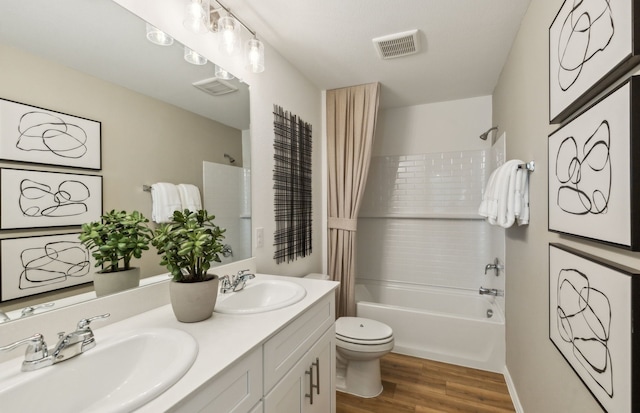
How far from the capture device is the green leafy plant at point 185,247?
1.06 meters

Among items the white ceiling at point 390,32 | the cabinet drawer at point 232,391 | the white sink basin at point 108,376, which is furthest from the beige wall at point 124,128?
the white ceiling at point 390,32

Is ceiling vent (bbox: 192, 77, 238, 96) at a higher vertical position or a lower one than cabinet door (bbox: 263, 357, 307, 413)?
higher

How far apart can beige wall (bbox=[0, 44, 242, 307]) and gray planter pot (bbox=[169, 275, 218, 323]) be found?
251 millimetres

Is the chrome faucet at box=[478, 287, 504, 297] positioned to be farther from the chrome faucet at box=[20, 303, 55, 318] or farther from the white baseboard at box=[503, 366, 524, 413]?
the chrome faucet at box=[20, 303, 55, 318]

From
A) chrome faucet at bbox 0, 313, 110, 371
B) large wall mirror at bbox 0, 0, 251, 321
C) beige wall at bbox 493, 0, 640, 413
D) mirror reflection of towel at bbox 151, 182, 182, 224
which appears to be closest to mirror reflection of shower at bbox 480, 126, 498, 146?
beige wall at bbox 493, 0, 640, 413

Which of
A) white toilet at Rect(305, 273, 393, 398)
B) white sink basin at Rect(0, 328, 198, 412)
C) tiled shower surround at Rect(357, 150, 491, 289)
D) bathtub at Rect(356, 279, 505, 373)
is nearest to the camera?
white sink basin at Rect(0, 328, 198, 412)

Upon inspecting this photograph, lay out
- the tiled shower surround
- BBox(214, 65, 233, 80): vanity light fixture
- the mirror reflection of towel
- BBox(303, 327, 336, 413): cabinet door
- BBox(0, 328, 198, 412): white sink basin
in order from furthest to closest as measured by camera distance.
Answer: the tiled shower surround → BBox(214, 65, 233, 80): vanity light fixture → BBox(303, 327, 336, 413): cabinet door → the mirror reflection of towel → BBox(0, 328, 198, 412): white sink basin

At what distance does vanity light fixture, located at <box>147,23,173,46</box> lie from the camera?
1239 mm

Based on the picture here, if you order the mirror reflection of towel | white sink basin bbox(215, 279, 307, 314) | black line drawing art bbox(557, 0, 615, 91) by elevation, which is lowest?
white sink basin bbox(215, 279, 307, 314)

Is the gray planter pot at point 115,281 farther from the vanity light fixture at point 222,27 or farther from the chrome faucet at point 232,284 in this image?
the vanity light fixture at point 222,27

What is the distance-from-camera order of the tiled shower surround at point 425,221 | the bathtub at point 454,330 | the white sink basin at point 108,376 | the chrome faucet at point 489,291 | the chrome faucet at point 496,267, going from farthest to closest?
the tiled shower surround at point 425,221 < the chrome faucet at point 489,291 < the chrome faucet at point 496,267 < the bathtub at point 454,330 < the white sink basin at point 108,376

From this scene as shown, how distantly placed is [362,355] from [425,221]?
Result: 1.68m

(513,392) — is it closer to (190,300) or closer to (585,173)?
(585,173)

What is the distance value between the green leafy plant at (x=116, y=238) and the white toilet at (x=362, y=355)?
4.78 ft
